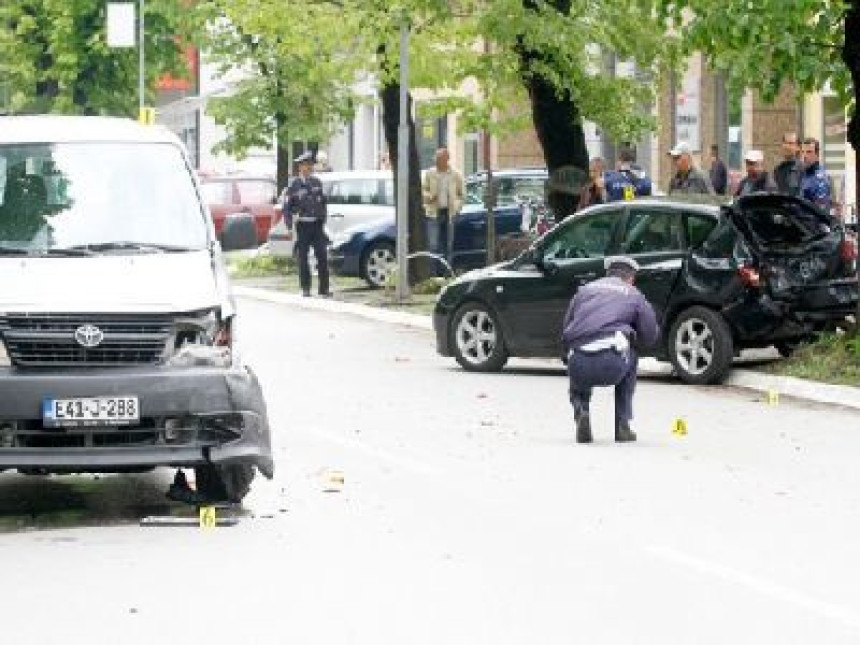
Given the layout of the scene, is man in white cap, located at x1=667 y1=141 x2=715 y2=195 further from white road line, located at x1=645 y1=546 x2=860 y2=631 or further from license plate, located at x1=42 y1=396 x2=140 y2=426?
white road line, located at x1=645 y1=546 x2=860 y2=631

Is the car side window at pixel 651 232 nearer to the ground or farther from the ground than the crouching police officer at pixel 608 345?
farther from the ground

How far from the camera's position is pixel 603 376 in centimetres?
1688

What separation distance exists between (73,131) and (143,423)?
2323 millimetres

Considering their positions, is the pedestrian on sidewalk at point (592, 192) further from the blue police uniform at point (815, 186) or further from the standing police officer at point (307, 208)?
the standing police officer at point (307, 208)

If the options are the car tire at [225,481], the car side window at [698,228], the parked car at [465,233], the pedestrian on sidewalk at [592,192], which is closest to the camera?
the car tire at [225,481]

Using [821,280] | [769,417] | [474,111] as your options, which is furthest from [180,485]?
[474,111]

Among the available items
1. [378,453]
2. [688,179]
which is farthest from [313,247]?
[378,453]

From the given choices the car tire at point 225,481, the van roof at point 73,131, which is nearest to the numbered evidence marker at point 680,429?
the van roof at point 73,131

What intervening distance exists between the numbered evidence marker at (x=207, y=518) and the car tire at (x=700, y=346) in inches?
358

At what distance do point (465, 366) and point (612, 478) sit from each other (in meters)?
8.81

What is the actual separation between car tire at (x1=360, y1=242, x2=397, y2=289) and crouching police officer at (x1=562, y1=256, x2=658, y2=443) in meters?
20.8

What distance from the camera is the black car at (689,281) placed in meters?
21.4

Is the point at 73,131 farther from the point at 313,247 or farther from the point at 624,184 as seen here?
the point at 313,247

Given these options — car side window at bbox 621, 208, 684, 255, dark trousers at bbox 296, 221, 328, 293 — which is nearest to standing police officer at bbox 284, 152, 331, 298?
dark trousers at bbox 296, 221, 328, 293
